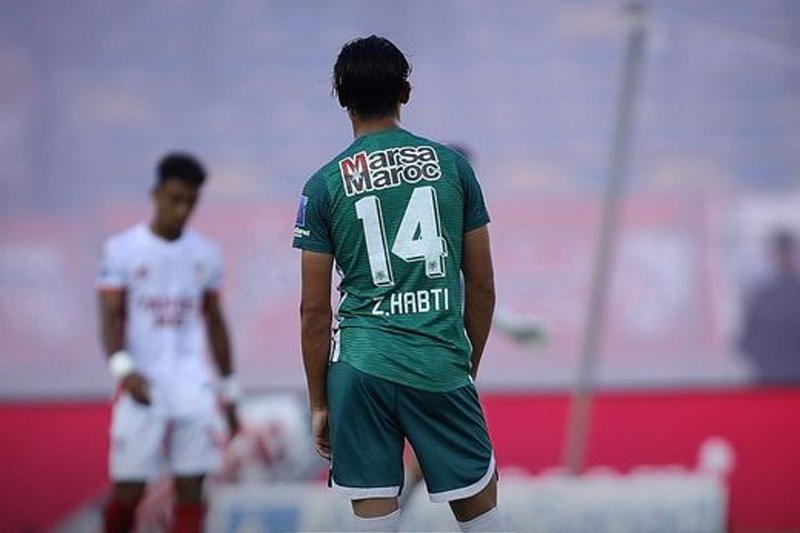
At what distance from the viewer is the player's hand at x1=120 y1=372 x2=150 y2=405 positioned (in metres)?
6.64

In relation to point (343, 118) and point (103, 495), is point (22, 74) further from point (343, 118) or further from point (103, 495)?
point (103, 495)

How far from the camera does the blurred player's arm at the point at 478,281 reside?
4.17 m

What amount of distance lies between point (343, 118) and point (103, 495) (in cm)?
239

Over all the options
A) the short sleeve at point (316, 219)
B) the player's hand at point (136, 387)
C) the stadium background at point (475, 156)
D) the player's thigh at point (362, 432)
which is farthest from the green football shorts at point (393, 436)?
the stadium background at point (475, 156)

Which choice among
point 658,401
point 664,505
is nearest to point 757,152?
point 658,401

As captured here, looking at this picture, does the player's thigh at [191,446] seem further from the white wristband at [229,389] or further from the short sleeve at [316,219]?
the short sleeve at [316,219]

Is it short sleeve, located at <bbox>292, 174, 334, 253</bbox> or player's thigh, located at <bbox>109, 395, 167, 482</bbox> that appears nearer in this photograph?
short sleeve, located at <bbox>292, 174, 334, 253</bbox>

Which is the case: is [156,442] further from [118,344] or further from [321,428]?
[321,428]

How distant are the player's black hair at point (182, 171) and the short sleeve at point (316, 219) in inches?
110

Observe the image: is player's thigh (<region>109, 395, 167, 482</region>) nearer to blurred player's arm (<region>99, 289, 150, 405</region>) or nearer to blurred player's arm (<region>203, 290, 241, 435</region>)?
blurred player's arm (<region>99, 289, 150, 405</region>)

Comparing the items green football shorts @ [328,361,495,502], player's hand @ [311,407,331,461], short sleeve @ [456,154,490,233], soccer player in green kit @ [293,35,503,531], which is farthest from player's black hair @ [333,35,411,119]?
player's hand @ [311,407,331,461]

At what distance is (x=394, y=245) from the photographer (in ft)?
13.3

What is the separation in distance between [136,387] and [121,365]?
0.39 feet

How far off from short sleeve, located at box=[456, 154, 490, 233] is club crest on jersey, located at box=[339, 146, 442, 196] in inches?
3.1
